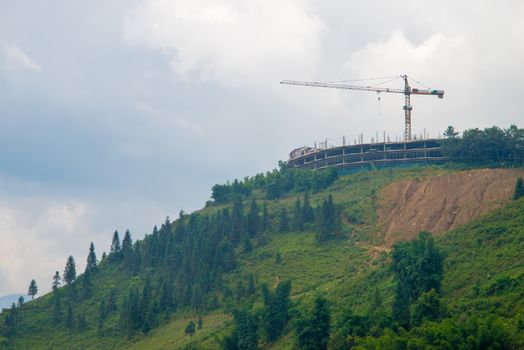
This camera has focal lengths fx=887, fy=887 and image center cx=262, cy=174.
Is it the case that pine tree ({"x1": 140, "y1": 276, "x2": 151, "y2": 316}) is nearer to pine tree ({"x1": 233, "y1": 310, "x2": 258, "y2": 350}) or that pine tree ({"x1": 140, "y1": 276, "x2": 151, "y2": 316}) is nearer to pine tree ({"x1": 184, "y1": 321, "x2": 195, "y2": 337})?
pine tree ({"x1": 184, "y1": 321, "x2": 195, "y2": 337})

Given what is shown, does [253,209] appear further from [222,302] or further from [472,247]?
[472,247]

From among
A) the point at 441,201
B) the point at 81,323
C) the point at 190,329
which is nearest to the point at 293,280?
the point at 190,329

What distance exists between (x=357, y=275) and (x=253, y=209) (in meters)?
36.6

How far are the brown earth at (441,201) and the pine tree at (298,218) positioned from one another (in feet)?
43.1

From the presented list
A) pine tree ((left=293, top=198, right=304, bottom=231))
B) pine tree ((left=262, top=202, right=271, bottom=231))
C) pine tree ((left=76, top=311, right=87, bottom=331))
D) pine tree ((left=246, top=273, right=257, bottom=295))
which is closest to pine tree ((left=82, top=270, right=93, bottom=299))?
pine tree ((left=76, top=311, right=87, bottom=331))

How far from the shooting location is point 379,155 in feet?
561

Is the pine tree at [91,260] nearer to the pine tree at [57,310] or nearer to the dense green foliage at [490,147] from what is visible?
the pine tree at [57,310]

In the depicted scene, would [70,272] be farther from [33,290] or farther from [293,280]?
[293,280]

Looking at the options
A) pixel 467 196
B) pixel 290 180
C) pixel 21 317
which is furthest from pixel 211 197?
pixel 467 196

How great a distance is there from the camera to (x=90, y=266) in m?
160

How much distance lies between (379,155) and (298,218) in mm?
30514

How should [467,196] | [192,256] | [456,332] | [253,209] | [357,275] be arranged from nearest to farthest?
[456,332] → [357,275] → [467,196] → [192,256] → [253,209]

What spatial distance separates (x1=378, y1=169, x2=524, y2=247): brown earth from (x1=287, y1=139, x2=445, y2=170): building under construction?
21619mm

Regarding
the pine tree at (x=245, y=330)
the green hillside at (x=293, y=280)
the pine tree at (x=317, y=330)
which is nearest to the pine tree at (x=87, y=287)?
the green hillside at (x=293, y=280)
